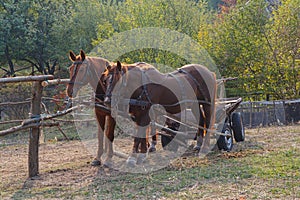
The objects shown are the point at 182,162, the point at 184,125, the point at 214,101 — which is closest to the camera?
the point at 182,162

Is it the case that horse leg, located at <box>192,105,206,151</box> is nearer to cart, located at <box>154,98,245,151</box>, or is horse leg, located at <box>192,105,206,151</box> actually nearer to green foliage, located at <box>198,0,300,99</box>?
cart, located at <box>154,98,245,151</box>

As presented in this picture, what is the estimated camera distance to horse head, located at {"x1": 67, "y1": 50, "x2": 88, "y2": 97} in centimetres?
600

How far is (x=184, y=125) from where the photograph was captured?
288 inches

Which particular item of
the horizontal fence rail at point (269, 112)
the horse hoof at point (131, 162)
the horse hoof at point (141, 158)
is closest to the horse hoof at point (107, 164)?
the horse hoof at point (131, 162)

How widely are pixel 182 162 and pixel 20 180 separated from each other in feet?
8.44

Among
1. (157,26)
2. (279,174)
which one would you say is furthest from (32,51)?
(279,174)

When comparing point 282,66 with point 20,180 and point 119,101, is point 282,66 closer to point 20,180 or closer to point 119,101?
point 119,101

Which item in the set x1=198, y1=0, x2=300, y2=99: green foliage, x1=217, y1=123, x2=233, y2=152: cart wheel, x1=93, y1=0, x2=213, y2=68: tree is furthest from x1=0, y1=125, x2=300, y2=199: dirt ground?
x1=198, y1=0, x2=300, y2=99: green foliage

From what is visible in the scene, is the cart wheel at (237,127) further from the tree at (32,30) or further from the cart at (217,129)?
the tree at (32,30)

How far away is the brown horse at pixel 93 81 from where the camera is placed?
6.07 meters

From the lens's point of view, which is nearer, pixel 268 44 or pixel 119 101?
pixel 119 101

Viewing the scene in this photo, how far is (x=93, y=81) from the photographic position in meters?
6.30

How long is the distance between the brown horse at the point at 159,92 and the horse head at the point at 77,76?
0.34 m

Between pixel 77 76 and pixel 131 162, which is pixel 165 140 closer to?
pixel 131 162
